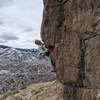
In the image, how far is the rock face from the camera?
5.92 meters

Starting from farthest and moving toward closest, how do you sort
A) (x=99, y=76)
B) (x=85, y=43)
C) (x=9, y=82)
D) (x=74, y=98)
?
1. (x=9, y=82)
2. (x=74, y=98)
3. (x=85, y=43)
4. (x=99, y=76)

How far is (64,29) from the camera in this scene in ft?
23.0

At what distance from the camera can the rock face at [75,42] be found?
592 centimetres

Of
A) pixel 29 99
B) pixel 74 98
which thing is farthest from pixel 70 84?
pixel 29 99

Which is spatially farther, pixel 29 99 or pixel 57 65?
pixel 29 99

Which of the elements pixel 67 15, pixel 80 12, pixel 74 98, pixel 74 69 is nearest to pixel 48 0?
pixel 67 15

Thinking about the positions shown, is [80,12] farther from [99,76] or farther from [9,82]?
[9,82]

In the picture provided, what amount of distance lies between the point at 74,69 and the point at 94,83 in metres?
0.73

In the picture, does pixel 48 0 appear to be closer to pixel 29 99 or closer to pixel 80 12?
pixel 80 12

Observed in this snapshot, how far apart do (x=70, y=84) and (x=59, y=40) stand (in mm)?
1065

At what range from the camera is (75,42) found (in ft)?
21.3

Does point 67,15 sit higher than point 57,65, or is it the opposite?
point 67,15

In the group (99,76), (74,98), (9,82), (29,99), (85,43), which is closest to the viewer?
(99,76)

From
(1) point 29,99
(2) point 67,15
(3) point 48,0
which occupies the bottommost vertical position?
(1) point 29,99
